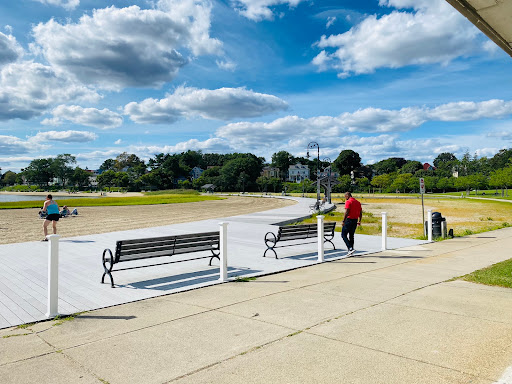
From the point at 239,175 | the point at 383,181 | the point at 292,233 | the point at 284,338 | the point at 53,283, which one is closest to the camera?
the point at 284,338

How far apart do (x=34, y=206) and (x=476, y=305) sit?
139ft

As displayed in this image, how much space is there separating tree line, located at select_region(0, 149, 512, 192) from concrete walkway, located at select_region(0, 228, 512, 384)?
213ft

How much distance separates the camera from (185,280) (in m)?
7.74

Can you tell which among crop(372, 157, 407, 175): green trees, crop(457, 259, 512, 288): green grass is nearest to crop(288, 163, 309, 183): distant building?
crop(372, 157, 407, 175): green trees

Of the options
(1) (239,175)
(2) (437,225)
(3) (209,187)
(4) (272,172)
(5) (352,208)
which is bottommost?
(2) (437,225)

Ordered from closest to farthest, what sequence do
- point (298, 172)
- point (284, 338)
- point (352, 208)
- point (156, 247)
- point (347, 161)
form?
point (284, 338), point (156, 247), point (352, 208), point (347, 161), point (298, 172)

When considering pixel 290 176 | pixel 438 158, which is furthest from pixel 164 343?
pixel 438 158

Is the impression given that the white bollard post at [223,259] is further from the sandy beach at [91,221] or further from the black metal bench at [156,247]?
the sandy beach at [91,221]

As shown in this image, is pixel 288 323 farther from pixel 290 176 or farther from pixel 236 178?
pixel 290 176

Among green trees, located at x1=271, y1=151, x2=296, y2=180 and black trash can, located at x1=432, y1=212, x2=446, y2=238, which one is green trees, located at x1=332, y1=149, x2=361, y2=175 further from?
black trash can, located at x1=432, y1=212, x2=446, y2=238

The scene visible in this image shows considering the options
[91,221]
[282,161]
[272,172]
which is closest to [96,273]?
[91,221]

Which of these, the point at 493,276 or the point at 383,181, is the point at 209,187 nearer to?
the point at 383,181

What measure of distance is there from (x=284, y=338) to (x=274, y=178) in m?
104

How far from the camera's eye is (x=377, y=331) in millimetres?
4672
